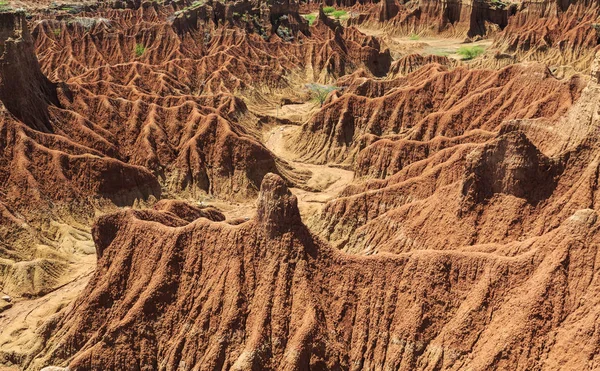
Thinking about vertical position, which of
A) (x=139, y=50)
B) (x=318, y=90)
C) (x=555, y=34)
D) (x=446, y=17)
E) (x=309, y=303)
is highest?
(x=446, y=17)

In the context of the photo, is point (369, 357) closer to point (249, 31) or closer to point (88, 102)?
point (88, 102)

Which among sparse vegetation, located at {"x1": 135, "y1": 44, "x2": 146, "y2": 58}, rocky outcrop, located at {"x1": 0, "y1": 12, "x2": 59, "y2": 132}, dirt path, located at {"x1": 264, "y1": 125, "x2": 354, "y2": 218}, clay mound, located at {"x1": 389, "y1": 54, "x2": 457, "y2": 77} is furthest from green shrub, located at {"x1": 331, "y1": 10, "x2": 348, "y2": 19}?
rocky outcrop, located at {"x1": 0, "y1": 12, "x2": 59, "y2": 132}

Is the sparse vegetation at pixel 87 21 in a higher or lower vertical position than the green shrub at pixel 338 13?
lower

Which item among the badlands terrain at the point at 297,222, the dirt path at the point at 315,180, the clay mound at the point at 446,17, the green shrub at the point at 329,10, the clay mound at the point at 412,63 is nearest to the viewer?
the badlands terrain at the point at 297,222

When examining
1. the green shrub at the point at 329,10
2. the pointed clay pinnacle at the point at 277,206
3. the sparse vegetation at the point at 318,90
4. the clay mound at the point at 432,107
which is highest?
the green shrub at the point at 329,10

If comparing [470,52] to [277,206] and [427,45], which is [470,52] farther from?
[277,206]

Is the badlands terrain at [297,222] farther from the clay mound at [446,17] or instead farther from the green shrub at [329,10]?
the green shrub at [329,10]

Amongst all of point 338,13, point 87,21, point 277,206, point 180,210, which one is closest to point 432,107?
point 180,210

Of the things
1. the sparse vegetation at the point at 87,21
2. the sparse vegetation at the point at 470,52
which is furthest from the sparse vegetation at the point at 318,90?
the sparse vegetation at the point at 87,21
